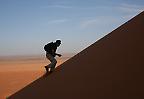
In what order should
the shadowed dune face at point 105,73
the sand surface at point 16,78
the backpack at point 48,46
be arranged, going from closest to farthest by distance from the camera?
the shadowed dune face at point 105,73 → the backpack at point 48,46 → the sand surface at point 16,78

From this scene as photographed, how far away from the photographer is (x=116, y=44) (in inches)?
339

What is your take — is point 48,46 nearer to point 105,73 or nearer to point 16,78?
point 105,73

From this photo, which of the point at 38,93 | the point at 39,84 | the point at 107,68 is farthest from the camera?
the point at 39,84

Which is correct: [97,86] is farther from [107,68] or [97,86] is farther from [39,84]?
[39,84]

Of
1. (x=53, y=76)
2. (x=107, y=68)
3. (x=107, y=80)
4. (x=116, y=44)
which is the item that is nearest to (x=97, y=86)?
(x=107, y=80)

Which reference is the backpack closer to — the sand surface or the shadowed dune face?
the shadowed dune face

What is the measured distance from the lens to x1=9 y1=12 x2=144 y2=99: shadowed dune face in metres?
6.54

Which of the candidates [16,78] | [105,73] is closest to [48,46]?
[105,73]

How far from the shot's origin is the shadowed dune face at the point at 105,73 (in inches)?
258

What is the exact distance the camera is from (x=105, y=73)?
7.43 m

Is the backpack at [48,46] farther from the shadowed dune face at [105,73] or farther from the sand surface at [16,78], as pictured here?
the sand surface at [16,78]

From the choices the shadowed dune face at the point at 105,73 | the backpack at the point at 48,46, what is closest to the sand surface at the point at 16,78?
the backpack at the point at 48,46

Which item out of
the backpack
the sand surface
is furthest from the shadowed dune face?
the sand surface

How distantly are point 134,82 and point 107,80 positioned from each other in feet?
2.68
